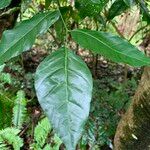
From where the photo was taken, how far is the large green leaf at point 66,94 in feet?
1.29

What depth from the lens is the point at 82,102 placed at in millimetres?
407

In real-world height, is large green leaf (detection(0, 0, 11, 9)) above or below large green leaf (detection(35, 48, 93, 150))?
above

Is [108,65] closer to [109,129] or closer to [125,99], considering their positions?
[125,99]

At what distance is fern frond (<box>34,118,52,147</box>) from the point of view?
2.27 meters

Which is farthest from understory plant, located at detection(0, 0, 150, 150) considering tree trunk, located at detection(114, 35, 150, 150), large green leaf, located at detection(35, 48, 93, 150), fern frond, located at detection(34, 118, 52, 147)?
fern frond, located at detection(34, 118, 52, 147)

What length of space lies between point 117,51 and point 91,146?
6.15ft

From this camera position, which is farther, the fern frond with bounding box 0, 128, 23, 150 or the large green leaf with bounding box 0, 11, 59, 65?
the fern frond with bounding box 0, 128, 23, 150

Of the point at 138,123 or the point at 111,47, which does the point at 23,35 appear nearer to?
the point at 111,47

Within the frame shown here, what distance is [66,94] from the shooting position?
1.35 feet

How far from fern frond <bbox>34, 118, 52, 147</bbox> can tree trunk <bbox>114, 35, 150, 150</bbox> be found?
895 mm

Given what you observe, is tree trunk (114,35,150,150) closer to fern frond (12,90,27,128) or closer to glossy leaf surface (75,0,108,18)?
glossy leaf surface (75,0,108,18)

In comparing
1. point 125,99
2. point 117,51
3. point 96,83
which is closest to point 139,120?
point 117,51

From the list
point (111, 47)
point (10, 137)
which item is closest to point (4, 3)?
point (111, 47)

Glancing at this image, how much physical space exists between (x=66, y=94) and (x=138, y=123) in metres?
0.80
